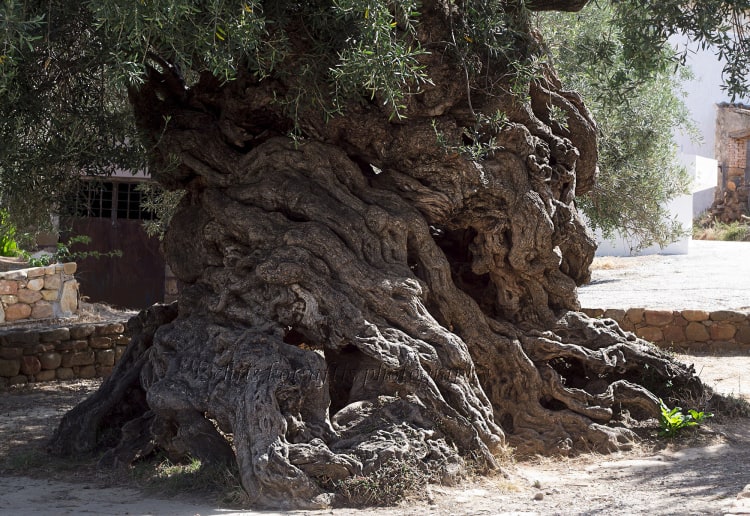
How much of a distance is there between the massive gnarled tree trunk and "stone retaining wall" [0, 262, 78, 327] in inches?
194

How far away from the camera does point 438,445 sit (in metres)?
6.32

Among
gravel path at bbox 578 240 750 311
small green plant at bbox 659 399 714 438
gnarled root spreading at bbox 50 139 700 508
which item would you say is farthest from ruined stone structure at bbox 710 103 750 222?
small green plant at bbox 659 399 714 438

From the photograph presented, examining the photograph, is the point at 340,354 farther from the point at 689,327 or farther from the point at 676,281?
the point at 676,281

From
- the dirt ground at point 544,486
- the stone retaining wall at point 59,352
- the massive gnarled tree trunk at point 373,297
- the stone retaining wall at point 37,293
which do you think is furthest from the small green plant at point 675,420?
the stone retaining wall at point 37,293

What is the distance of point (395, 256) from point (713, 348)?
6.89 metres

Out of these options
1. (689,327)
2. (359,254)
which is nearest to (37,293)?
(359,254)

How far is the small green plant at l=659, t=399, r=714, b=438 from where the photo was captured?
7551 millimetres

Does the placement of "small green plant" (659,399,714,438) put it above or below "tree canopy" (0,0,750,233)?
below

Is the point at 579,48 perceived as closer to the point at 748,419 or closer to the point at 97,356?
the point at 748,419

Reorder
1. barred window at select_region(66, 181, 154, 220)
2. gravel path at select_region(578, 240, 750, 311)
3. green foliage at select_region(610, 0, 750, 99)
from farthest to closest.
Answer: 1. barred window at select_region(66, 181, 154, 220)
2. gravel path at select_region(578, 240, 750, 311)
3. green foliage at select_region(610, 0, 750, 99)

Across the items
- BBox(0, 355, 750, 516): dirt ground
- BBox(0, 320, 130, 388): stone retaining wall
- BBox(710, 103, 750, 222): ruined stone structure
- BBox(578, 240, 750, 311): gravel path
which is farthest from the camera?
BBox(710, 103, 750, 222): ruined stone structure

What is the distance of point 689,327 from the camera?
12.4 metres

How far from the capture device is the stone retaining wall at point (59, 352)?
35.8ft

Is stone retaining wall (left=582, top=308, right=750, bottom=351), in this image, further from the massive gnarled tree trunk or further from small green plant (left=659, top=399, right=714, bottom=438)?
small green plant (left=659, top=399, right=714, bottom=438)
